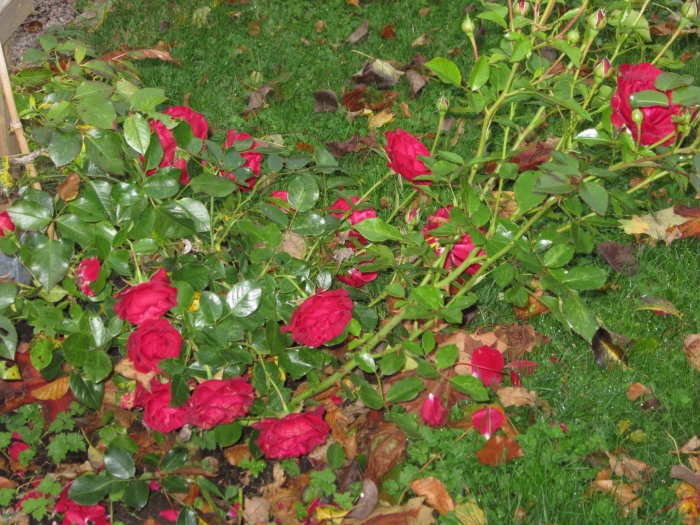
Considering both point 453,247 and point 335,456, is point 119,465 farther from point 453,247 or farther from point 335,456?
point 453,247

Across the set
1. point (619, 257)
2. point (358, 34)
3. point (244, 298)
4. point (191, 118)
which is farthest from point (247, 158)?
point (358, 34)

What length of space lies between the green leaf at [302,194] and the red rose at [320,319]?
38cm

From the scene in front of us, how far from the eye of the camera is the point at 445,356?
168cm

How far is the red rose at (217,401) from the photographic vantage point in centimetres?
155

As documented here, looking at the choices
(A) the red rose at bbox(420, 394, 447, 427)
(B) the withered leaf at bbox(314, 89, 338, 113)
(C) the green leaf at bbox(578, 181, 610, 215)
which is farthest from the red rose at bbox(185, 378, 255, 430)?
(B) the withered leaf at bbox(314, 89, 338, 113)

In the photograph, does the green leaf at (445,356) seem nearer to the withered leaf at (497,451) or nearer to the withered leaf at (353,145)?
the withered leaf at (497,451)

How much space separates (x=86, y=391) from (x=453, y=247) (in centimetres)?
97

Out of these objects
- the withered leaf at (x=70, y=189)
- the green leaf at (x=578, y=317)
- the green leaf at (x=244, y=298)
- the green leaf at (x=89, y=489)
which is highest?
the green leaf at (x=578, y=317)

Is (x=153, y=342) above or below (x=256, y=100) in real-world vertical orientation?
above

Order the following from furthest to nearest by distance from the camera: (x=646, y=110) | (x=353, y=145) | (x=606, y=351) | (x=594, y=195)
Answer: (x=353, y=145) < (x=606, y=351) < (x=646, y=110) < (x=594, y=195)

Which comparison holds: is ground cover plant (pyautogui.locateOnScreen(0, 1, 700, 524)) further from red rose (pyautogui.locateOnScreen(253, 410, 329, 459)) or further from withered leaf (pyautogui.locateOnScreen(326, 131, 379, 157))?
withered leaf (pyautogui.locateOnScreen(326, 131, 379, 157))

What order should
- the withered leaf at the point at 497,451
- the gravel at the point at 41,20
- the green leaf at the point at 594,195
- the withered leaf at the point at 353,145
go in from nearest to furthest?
the green leaf at the point at 594,195
the withered leaf at the point at 497,451
the withered leaf at the point at 353,145
the gravel at the point at 41,20

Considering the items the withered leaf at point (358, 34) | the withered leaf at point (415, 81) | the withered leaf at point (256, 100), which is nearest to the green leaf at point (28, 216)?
the withered leaf at point (256, 100)

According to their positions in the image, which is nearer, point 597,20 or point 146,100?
point 597,20
